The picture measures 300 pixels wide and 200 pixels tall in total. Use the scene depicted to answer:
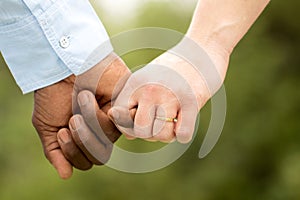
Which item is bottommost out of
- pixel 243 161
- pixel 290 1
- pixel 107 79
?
pixel 243 161

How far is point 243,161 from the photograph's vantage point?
12.9 m

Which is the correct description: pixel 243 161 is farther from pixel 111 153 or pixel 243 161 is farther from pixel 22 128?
pixel 111 153

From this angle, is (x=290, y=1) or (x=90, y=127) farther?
(x=290, y=1)

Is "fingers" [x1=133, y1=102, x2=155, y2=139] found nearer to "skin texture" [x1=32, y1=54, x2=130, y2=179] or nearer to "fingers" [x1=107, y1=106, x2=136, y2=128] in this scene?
"fingers" [x1=107, y1=106, x2=136, y2=128]

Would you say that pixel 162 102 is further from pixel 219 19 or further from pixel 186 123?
pixel 219 19

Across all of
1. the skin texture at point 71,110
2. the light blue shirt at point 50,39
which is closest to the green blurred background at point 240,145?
the skin texture at point 71,110

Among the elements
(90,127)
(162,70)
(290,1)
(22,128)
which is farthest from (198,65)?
(22,128)

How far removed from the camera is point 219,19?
A: 2969 mm

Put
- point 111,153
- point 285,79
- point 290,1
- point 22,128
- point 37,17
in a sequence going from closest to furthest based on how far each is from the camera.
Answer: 1. point 37,17
2. point 111,153
3. point 290,1
4. point 285,79
5. point 22,128

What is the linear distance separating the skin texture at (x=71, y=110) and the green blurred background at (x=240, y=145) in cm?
926

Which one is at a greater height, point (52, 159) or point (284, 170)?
point (52, 159)

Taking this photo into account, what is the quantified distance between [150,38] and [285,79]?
10.0 metres

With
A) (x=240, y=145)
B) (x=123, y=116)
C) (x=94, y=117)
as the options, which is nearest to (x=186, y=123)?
(x=123, y=116)

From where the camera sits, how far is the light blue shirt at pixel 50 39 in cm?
288
